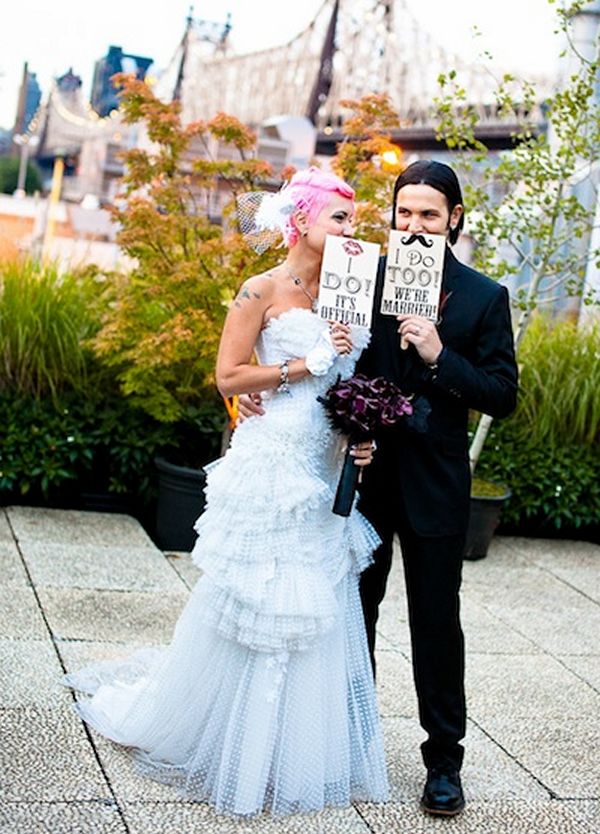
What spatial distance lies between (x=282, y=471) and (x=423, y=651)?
25.0 inches

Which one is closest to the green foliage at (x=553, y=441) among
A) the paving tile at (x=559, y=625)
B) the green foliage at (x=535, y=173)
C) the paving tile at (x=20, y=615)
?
the green foliage at (x=535, y=173)

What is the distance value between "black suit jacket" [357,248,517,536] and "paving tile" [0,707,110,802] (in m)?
1.15

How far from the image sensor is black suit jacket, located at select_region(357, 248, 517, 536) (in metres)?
3.31

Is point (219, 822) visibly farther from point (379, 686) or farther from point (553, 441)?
point (553, 441)

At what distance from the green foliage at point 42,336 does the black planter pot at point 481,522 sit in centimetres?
242

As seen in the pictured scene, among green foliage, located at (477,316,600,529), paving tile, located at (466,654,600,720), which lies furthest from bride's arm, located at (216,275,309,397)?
green foliage, located at (477,316,600,529)

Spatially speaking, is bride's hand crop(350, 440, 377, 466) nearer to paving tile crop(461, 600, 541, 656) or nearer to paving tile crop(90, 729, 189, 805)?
paving tile crop(90, 729, 189, 805)

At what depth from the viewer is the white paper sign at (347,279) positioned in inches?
127

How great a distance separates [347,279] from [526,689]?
7.55 feet

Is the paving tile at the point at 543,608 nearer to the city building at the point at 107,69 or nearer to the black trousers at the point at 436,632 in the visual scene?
the black trousers at the point at 436,632

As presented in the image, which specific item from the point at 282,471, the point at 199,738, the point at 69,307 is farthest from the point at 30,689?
the point at 69,307

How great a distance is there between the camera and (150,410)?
688 centimetres

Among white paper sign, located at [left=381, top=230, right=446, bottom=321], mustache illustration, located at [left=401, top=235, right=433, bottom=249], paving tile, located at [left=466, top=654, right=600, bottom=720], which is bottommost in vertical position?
paving tile, located at [left=466, top=654, right=600, bottom=720]

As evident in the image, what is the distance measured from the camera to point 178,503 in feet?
21.9
